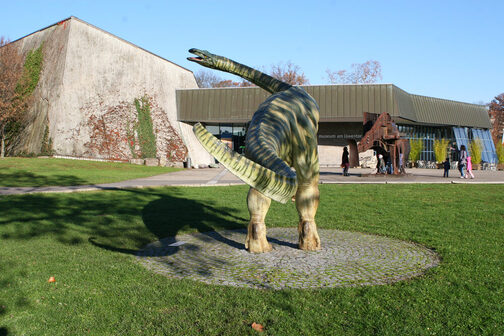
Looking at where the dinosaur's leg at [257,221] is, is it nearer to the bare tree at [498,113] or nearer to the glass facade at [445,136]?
the glass facade at [445,136]

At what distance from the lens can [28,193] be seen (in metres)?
12.9

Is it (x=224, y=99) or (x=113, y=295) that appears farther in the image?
(x=224, y=99)

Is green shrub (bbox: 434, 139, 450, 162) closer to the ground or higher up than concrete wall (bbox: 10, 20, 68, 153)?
closer to the ground

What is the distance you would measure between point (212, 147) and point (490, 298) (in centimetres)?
333

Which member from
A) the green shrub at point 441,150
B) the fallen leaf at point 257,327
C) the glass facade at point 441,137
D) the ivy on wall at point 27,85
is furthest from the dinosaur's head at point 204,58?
the green shrub at point 441,150

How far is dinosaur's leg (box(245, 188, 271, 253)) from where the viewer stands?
5750 millimetres

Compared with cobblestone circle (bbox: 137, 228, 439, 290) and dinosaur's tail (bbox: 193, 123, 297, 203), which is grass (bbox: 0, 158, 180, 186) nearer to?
cobblestone circle (bbox: 137, 228, 439, 290)

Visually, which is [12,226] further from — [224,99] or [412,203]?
[224,99]

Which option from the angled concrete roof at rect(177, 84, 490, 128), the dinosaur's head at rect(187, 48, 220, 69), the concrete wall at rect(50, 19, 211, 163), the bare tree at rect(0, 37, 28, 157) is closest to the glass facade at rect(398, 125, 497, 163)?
the angled concrete roof at rect(177, 84, 490, 128)

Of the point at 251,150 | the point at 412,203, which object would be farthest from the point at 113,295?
the point at 412,203

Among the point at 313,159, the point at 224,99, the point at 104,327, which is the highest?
the point at 224,99

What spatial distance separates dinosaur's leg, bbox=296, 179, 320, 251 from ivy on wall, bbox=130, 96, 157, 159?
1085 inches

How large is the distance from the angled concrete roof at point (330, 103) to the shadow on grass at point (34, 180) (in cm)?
1620

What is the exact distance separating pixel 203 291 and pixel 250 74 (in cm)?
329
